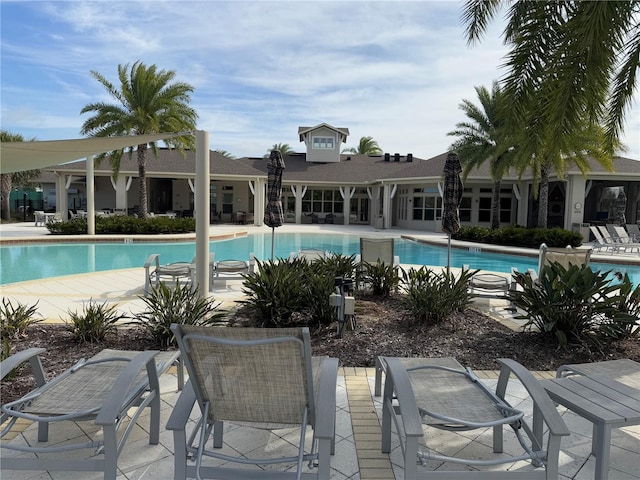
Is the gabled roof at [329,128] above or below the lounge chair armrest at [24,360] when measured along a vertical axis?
above

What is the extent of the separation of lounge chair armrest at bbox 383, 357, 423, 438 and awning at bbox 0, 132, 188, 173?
4.27 meters

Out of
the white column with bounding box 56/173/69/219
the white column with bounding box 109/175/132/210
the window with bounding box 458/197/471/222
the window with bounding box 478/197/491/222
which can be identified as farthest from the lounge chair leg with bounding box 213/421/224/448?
the white column with bounding box 56/173/69/219

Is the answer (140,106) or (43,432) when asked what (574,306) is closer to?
(43,432)

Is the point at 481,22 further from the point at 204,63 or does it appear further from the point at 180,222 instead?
the point at 180,222

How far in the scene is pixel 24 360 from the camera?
8.58 feet

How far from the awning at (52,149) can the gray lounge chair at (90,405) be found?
10.2 ft

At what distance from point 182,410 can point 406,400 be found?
3.66 feet

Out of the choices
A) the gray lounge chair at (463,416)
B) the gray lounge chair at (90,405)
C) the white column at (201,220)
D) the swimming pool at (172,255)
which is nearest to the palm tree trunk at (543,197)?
the swimming pool at (172,255)

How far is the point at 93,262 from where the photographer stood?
529 inches

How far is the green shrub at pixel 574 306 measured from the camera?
180 inches

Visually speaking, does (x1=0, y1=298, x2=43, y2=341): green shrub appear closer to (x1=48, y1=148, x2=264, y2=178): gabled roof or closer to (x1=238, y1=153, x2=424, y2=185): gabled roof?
(x1=48, y1=148, x2=264, y2=178): gabled roof

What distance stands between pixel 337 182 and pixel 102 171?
1350 centimetres

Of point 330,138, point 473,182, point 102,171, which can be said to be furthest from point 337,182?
point 102,171

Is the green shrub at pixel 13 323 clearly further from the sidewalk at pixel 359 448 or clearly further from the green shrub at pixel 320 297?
the green shrub at pixel 320 297
